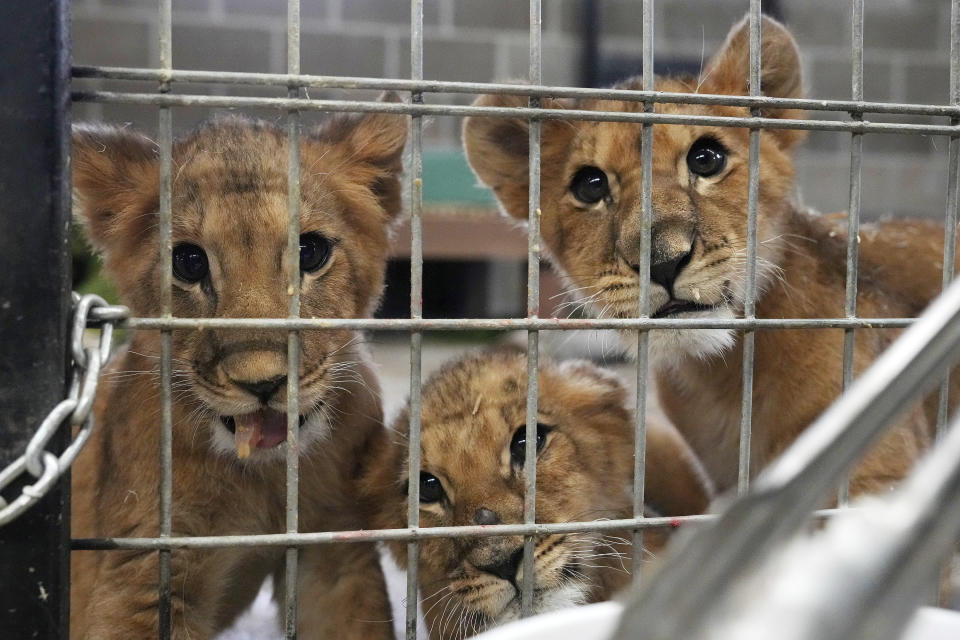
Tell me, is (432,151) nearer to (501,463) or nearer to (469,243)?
(469,243)

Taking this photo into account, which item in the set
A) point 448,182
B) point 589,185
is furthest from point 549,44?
point 589,185

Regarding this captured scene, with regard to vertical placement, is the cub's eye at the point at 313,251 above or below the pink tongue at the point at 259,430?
above

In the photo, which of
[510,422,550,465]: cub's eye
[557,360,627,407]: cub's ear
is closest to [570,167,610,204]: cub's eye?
[557,360,627,407]: cub's ear

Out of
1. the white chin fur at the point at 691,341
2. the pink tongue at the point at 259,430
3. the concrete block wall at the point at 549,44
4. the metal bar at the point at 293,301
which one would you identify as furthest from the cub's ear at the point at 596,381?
the concrete block wall at the point at 549,44

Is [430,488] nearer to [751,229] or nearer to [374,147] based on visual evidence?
[374,147]

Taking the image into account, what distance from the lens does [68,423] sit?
131cm

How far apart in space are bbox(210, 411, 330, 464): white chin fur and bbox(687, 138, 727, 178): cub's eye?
1086 millimetres

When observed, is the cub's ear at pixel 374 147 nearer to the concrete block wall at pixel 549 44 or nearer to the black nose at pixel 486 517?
the black nose at pixel 486 517

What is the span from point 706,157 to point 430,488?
41.3 inches

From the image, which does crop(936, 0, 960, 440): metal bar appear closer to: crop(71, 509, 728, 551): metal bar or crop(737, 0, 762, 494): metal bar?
crop(737, 0, 762, 494): metal bar

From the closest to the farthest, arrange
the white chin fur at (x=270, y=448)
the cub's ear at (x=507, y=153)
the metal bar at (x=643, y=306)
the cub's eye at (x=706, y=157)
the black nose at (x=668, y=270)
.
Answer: the metal bar at (x=643, y=306)
the white chin fur at (x=270, y=448)
the black nose at (x=668, y=270)
the cub's eye at (x=706, y=157)
the cub's ear at (x=507, y=153)

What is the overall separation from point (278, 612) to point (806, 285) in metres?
1.59

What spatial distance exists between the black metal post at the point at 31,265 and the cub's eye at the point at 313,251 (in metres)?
0.70

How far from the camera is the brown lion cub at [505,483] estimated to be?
1.94 metres
